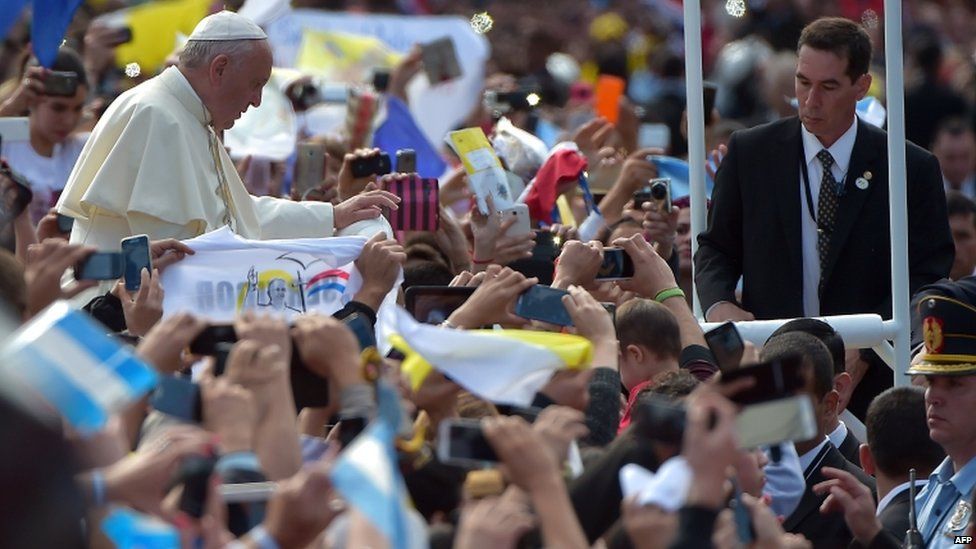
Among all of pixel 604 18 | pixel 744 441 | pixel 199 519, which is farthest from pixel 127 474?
pixel 604 18

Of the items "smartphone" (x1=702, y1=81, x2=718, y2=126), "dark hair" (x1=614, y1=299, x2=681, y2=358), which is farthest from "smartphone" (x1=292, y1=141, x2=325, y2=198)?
"dark hair" (x1=614, y1=299, x2=681, y2=358)

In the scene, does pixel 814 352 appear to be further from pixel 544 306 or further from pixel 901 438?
pixel 544 306

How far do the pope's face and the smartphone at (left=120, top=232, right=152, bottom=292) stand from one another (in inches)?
51.1

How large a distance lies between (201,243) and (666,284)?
1485mm

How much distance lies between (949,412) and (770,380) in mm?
1947

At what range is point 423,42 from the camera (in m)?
13.3

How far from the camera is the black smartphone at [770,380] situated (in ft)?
13.0

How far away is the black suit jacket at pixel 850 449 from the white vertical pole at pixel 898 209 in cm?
36

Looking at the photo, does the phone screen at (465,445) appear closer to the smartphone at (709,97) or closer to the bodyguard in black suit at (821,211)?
the bodyguard in black suit at (821,211)

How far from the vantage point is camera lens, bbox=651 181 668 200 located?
26.0 feet

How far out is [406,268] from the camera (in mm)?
7250

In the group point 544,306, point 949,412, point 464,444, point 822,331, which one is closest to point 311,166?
point 822,331

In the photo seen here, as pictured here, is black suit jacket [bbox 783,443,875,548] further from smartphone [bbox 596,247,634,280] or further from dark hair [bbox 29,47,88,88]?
dark hair [bbox 29,47,88,88]

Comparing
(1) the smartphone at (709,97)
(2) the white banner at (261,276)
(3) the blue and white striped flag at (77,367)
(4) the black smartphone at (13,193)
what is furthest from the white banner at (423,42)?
(3) the blue and white striped flag at (77,367)
